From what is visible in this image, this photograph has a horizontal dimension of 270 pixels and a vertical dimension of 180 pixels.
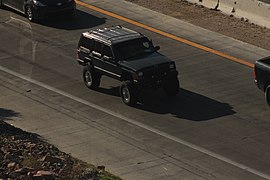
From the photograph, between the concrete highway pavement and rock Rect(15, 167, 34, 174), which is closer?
rock Rect(15, 167, 34, 174)

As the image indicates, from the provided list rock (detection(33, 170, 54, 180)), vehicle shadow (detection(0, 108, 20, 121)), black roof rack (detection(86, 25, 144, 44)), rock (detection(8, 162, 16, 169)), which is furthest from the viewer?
black roof rack (detection(86, 25, 144, 44))

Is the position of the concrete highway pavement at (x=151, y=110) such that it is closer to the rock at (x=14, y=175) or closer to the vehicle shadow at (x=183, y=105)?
the vehicle shadow at (x=183, y=105)

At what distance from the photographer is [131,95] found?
24672 mm

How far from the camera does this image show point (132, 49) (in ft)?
83.6

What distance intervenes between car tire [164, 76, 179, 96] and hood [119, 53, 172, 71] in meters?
0.58

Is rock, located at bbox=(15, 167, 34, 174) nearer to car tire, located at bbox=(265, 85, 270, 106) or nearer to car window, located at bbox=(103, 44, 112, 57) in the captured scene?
car window, located at bbox=(103, 44, 112, 57)

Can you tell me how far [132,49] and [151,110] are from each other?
77.7 inches

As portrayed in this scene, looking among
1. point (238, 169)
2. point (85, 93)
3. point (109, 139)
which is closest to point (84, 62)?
point (85, 93)

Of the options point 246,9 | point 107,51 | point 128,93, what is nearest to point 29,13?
point 246,9

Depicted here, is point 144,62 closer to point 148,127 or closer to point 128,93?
point 128,93

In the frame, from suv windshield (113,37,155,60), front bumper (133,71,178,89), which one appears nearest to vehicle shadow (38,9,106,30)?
suv windshield (113,37,155,60)

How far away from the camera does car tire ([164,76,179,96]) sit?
25078 millimetres

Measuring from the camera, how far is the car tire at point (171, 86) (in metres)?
25.1

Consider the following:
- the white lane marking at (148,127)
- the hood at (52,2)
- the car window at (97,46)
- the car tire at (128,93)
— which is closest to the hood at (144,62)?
the car tire at (128,93)
